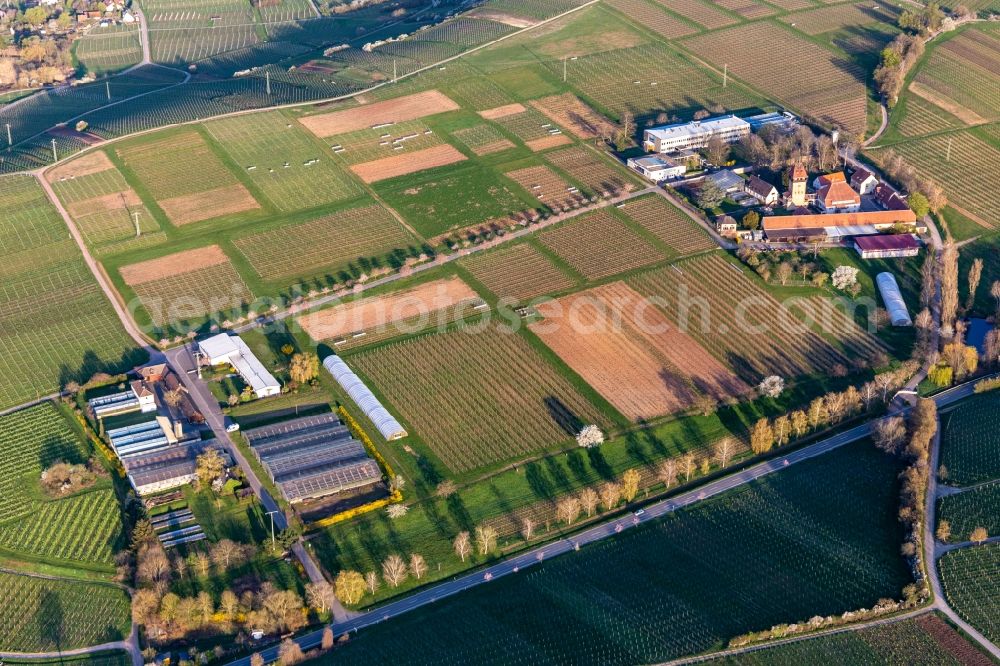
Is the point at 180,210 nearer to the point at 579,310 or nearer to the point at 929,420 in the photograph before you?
the point at 579,310

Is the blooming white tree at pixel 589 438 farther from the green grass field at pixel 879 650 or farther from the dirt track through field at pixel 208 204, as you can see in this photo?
the dirt track through field at pixel 208 204

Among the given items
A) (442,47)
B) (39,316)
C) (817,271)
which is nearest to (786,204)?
(817,271)

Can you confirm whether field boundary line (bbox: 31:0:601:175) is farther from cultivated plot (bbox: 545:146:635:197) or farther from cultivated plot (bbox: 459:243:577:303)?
cultivated plot (bbox: 459:243:577:303)

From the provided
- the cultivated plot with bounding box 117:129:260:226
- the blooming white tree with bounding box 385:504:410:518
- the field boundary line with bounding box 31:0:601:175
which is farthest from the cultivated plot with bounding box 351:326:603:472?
the field boundary line with bounding box 31:0:601:175

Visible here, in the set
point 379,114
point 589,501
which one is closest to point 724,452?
point 589,501

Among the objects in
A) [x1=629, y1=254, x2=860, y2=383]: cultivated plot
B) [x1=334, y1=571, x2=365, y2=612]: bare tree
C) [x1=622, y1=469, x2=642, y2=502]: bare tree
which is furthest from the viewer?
[x1=629, y1=254, x2=860, y2=383]: cultivated plot

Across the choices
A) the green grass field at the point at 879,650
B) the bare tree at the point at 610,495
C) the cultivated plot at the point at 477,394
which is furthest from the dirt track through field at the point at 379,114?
the green grass field at the point at 879,650
